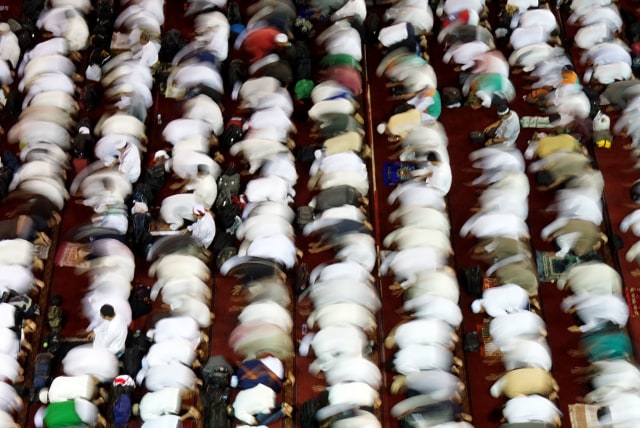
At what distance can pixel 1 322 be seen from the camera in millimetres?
9375

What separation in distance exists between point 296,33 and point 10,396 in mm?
6594

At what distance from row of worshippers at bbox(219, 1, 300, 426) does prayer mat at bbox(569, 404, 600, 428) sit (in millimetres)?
3012

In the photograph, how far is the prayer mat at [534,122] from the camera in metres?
11.7

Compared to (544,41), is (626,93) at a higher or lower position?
lower

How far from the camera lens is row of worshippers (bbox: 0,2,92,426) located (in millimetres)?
9578

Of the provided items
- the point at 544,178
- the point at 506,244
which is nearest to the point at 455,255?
the point at 506,244

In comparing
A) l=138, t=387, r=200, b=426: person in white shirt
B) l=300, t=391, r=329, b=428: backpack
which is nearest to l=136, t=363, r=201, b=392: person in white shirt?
l=138, t=387, r=200, b=426: person in white shirt

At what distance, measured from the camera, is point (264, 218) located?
10.1m

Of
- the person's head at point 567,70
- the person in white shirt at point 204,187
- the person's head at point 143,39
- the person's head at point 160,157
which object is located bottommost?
the person in white shirt at point 204,187

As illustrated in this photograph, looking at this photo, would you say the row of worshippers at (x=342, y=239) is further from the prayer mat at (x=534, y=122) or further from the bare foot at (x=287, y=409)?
the prayer mat at (x=534, y=122)

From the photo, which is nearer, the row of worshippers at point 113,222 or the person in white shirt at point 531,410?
the person in white shirt at point 531,410

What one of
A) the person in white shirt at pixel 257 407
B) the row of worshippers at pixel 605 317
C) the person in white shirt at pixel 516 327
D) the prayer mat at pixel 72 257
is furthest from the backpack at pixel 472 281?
the prayer mat at pixel 72 257

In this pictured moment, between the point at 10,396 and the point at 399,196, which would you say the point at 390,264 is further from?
the point at 10,396

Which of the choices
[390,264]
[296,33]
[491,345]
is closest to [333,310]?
[390,264]
